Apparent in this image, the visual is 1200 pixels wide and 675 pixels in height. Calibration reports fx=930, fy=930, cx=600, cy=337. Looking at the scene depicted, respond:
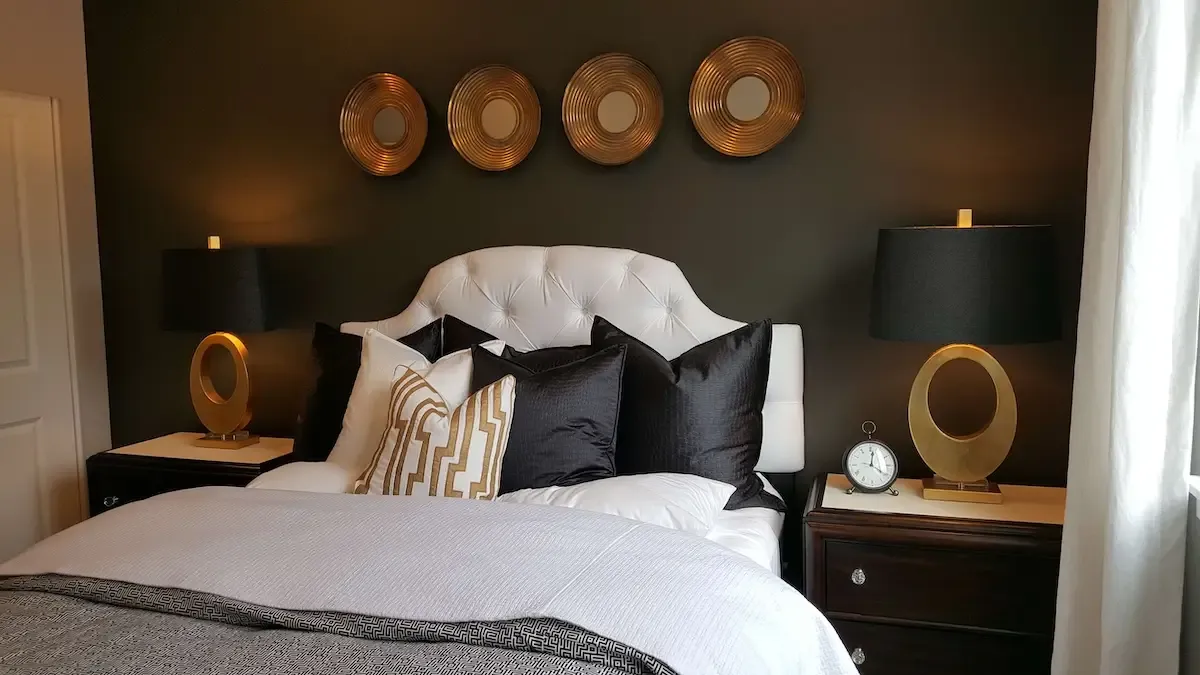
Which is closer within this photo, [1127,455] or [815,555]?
[1127,455]

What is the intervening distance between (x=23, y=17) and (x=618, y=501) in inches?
115

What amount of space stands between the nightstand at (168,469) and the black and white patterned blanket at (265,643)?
132 centimetres

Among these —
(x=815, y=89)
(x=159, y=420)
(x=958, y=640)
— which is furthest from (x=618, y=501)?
(x=159, y=420)

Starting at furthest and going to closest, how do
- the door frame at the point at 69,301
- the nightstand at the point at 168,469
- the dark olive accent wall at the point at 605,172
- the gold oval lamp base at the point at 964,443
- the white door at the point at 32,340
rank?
the door frame at the point at 69,301 < the white door at the point at 32,340 < the nightstand at the point at 168,469 < the dark olive accent wall at the point at 605,172 < the gold oval lamp base at the point at 964,443

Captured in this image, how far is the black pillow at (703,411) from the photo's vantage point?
2.45 m

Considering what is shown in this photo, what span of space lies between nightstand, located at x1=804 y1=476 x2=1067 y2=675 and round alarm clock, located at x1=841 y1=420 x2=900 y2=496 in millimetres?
89

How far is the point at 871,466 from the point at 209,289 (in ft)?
7.27

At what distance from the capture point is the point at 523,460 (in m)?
2.32

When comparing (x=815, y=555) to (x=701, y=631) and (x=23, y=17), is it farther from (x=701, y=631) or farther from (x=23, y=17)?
(x=23, y=17)

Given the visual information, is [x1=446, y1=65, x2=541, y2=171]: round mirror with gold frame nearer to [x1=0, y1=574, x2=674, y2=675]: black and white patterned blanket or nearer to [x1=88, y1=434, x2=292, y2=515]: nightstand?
[x1=88, y1=434, x2=292, y2=515]: nightstand

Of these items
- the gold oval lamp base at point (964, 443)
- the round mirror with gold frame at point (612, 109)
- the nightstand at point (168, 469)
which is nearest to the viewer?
the gold oval lamp base at point (964, 443)

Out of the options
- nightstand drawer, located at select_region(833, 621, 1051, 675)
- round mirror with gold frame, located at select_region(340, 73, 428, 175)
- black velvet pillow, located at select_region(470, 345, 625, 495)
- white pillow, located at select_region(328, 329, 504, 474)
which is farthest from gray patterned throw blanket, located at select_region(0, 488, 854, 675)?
round mirror with gold frame, located at select_region(340, 73, 428, 175)

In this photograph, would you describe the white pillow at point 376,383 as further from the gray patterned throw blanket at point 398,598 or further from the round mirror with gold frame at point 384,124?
the round mirror with gold frame at point 384,124

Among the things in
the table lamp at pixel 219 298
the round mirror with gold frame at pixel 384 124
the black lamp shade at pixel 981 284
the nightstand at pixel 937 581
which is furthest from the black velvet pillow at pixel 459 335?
the black lamp shade at pixel 981 284
